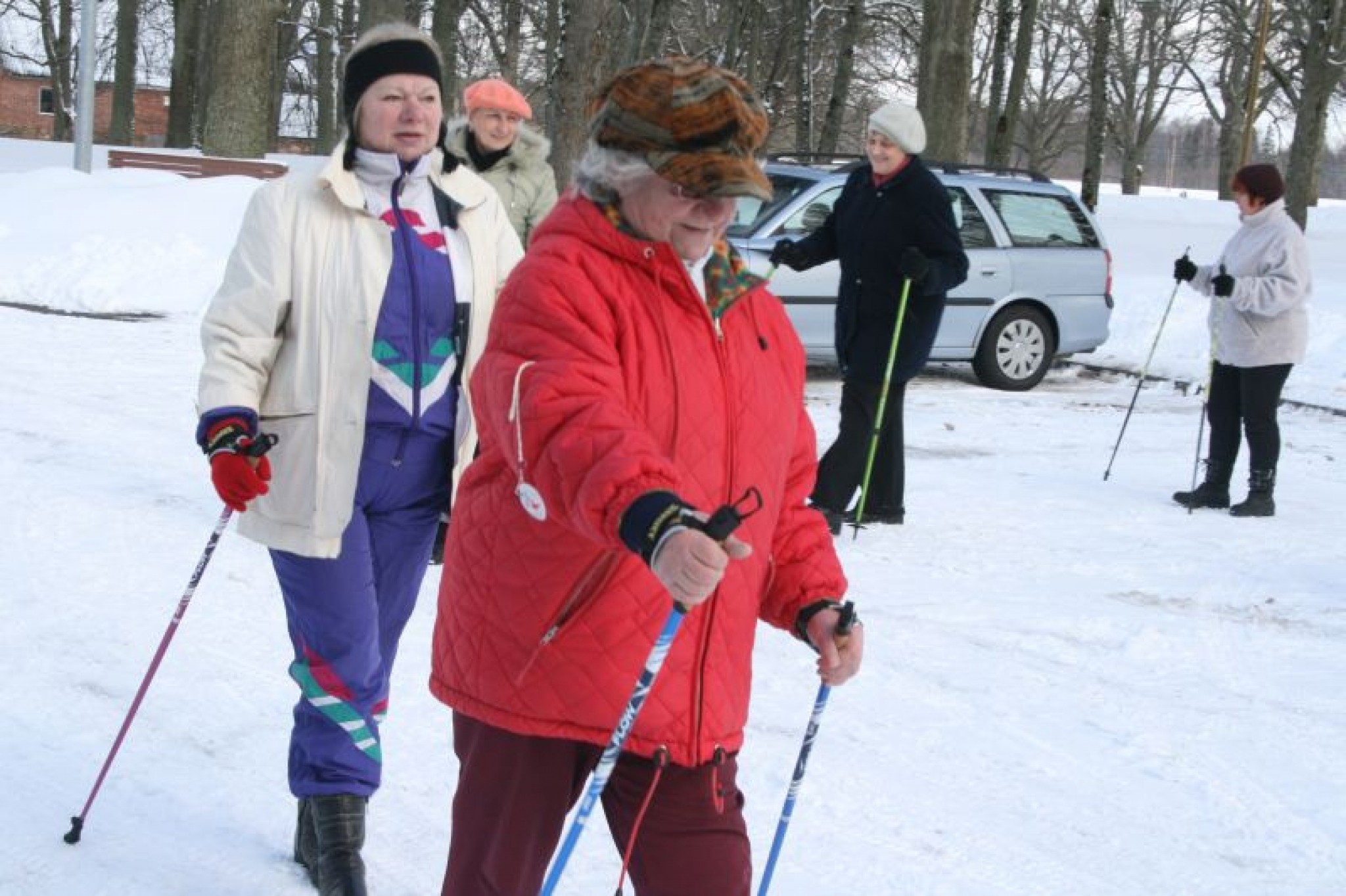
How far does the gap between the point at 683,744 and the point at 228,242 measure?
12.8 meters

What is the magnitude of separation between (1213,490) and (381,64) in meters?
6.60

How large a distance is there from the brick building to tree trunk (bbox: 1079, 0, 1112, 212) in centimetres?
4592

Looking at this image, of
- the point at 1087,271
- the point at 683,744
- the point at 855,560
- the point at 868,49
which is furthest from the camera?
the point at 868,49

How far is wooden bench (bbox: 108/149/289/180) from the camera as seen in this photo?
18.2m

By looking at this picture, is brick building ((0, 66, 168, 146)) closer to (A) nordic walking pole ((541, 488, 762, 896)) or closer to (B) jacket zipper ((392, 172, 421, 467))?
(B) jacket zipper ((392, 172, 421, 467))

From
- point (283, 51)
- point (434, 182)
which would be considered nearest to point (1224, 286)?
point (434, 182)

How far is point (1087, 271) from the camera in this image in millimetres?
13805

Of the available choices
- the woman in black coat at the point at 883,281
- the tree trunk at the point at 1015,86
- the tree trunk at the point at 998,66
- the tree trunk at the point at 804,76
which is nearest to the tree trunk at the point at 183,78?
the tree trunk at the point at 804,76

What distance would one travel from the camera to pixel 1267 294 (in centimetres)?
847

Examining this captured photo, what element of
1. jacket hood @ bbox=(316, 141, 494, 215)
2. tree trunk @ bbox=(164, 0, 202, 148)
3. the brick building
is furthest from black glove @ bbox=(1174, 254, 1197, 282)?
the brick building

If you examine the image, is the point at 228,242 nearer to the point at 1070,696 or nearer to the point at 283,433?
the point at 1070,696

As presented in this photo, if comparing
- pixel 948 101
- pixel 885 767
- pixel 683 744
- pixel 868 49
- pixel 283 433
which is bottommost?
pixel 885 767

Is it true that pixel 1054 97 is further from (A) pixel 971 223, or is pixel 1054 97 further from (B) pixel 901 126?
(B) pixel 901 126

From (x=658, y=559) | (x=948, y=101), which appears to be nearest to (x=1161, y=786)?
(x=658, y=559)
